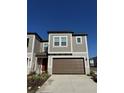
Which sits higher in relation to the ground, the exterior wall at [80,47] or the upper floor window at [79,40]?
the upper floor window at [79,40]

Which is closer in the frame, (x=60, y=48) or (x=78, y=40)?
(x=60, y=48)

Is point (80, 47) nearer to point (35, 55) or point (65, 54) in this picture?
point (65, 54)

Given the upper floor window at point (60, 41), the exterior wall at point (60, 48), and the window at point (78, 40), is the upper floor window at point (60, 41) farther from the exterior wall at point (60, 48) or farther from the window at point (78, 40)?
the window at point (78, 40)

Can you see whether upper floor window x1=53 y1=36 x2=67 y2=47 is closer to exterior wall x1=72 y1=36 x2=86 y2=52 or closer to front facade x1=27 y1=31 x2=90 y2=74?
front facade x1=27 y1=31 x2=90 y2=74

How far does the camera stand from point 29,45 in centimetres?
2406

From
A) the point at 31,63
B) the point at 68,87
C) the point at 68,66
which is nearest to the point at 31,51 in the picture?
the point at 31,63

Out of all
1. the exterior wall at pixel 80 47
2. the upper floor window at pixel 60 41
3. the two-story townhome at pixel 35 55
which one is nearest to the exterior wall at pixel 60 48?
the upper floor window at pixel 60 41

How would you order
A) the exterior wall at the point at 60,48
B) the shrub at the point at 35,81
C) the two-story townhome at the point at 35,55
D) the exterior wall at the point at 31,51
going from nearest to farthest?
1. the shrub at the point at 35,81
2. the exterior wall at the point at 31,51
3. the two-story townhome at the point at 35,55
4. the exterior wall at the point at 60,48

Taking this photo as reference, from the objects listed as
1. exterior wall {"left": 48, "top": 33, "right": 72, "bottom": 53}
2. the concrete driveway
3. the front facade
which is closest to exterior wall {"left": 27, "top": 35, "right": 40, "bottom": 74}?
the front facade

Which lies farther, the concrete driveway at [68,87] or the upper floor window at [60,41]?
the upper floor window at [60,41]

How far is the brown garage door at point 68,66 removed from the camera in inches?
928

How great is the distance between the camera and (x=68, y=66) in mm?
23750
